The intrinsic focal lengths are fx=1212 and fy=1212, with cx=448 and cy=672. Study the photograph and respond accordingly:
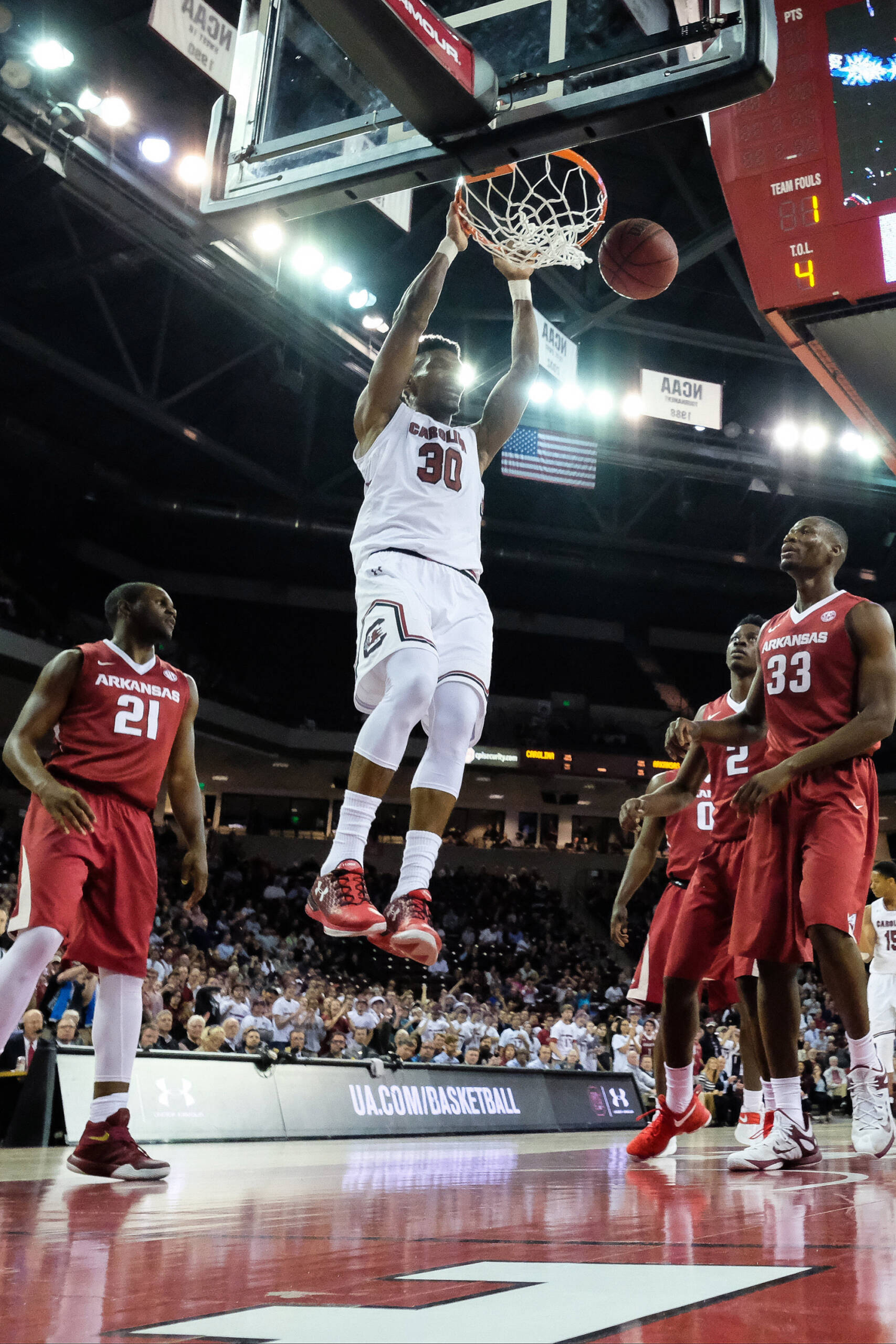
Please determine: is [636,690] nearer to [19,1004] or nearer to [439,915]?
[439,915]

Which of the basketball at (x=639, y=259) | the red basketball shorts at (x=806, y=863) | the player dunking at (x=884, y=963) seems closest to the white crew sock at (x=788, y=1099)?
the red basketball shorts at (x=806, y=863)

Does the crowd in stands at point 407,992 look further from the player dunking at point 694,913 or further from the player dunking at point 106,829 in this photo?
the player dunking at point 106,829

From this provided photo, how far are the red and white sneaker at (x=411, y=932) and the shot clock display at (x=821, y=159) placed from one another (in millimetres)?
5533

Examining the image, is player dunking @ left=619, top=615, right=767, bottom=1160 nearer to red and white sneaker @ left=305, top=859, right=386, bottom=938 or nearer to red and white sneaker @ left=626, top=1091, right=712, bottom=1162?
red and white sneaker @ left=626, top=1091, right=712, bottom=1162

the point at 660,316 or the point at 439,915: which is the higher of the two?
the point at 660,316

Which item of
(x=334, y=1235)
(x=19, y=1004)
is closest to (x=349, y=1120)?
(x=19, y=1004)

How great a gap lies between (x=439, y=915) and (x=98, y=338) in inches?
537

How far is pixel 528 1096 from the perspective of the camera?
11.1 meters

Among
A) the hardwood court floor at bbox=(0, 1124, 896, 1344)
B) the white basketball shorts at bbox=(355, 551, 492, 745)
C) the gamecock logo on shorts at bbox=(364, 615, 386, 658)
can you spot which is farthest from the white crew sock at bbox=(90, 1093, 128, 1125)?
the gamecock logo on shorts at bbox=(364, 615, 386, 658)

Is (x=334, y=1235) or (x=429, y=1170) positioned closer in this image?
(x=334, y=1235)

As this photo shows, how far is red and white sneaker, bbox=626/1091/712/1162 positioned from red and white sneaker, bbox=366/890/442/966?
7.70 feet

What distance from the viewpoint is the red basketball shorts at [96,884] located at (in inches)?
162

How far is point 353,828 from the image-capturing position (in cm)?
383

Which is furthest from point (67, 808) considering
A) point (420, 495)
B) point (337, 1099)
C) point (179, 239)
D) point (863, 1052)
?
point (179, 239)
